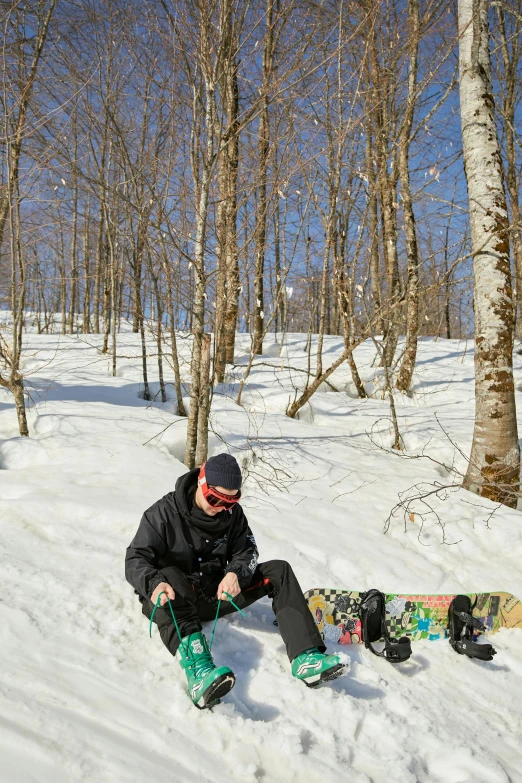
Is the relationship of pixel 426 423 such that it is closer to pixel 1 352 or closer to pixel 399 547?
pixel 399 547

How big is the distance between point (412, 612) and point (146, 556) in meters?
1.68

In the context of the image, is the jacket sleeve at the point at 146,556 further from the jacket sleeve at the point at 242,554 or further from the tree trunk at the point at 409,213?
the tree trunk at the point at 409,213

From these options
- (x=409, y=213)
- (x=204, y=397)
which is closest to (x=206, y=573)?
(x=204, y=397)

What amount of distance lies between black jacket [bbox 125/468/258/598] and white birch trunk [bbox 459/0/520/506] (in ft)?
9.51

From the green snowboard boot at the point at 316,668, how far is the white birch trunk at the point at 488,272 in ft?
9.48

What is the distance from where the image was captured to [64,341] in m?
13.9

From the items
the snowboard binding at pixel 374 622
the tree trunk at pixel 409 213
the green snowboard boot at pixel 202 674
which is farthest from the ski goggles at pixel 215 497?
the tree trunk at pixel 409 213

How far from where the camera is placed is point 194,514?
8.46 feet

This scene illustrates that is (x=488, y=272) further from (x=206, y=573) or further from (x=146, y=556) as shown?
(x=146, y=556)

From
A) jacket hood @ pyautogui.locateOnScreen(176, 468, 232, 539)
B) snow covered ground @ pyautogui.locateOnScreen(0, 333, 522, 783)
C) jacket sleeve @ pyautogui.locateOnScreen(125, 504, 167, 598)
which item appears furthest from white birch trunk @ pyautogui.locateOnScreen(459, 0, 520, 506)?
jacket sleeve @ pyautogui.locateOnScreen(125, 504, 167, 598)

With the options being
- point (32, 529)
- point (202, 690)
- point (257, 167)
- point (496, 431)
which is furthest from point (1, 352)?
point (496, 431)

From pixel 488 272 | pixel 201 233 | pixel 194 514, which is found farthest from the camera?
pixel 201 233

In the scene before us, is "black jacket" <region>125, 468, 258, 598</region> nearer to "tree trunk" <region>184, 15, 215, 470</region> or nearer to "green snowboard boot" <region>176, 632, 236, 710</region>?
"green snowboard boot" <region>176, 632, 236, 710</region>

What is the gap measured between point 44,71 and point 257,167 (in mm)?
3368
